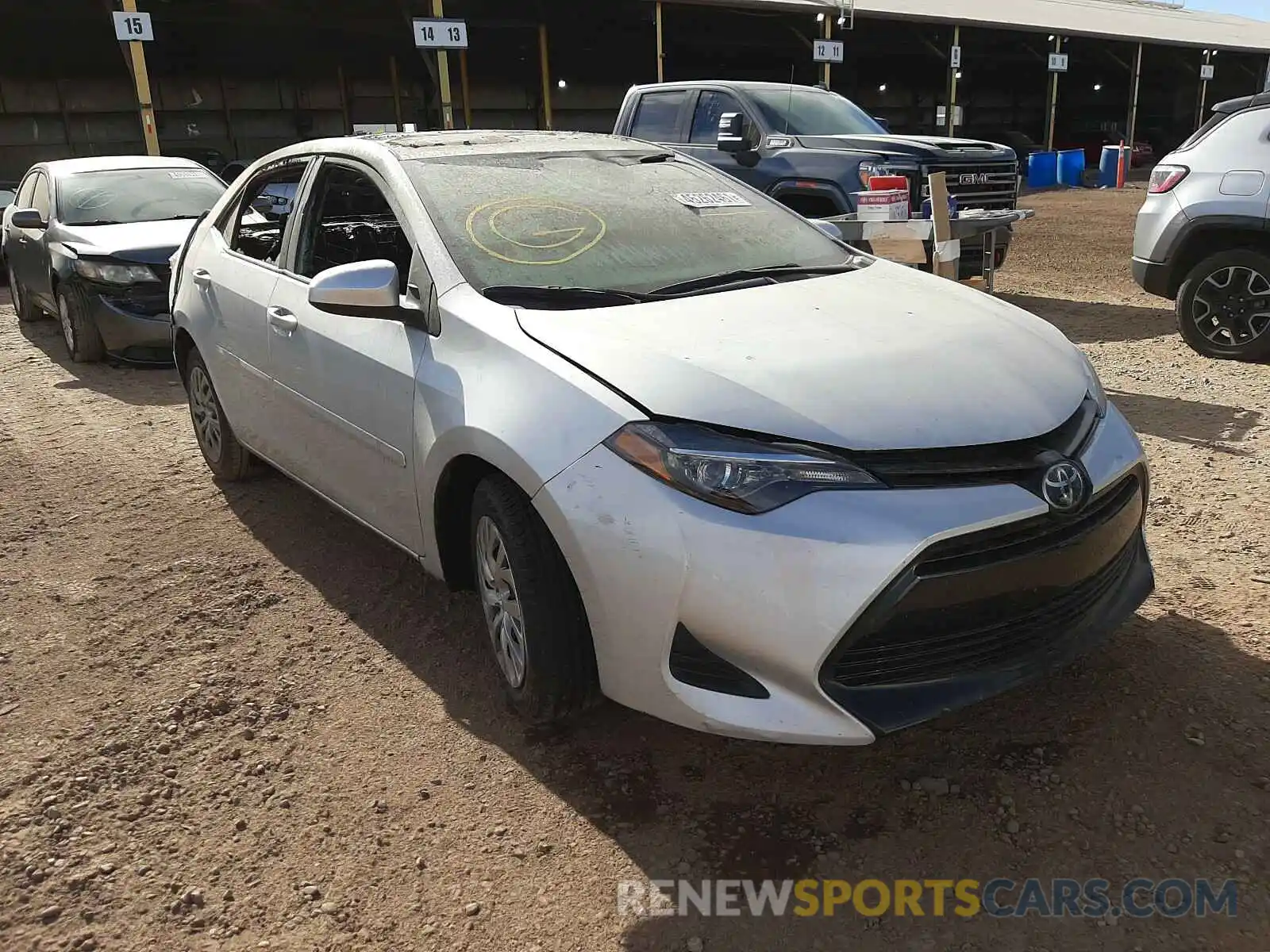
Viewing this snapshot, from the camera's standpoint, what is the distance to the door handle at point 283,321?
3.70m

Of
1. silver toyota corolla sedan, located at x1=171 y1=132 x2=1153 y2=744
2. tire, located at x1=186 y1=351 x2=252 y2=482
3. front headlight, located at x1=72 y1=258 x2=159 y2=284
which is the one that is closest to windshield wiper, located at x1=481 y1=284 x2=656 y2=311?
silver toyota corolla sedan, located at x1=171 y1=132 x2=1153 y2=744

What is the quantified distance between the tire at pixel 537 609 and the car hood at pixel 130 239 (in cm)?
604

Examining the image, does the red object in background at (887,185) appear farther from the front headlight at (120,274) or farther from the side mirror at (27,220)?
the side mirror at (27,220)

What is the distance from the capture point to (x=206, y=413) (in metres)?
5.04

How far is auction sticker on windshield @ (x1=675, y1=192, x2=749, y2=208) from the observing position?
3.68m

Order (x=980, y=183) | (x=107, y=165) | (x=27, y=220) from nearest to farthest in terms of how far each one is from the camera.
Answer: (x=27, y=220) → (x=980, y=183) → (x=107, y=165)

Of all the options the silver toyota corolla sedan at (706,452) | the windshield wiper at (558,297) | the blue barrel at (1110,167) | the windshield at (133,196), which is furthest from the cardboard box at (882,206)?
the blue barrel at (1110,167)

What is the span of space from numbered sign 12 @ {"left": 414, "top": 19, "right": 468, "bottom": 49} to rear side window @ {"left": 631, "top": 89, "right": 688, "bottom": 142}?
22.0 ft

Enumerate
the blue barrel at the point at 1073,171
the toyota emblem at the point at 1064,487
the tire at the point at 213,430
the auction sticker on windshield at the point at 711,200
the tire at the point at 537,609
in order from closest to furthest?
the toyota emblem at the point at 1064,487 → the tire at the point at 537,609 → the auction sticker on windshield at the point at 711,200 → the tire at the point at 213,430 → the blue barrel at the point at 1073,171

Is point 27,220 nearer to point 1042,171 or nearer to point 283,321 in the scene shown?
point 283,321

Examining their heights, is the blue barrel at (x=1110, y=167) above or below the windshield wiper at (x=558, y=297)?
below

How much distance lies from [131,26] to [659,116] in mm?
8631

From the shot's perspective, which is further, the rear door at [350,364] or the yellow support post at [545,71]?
the yellow support post at [545,71]

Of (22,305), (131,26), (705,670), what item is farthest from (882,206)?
(131,26)
